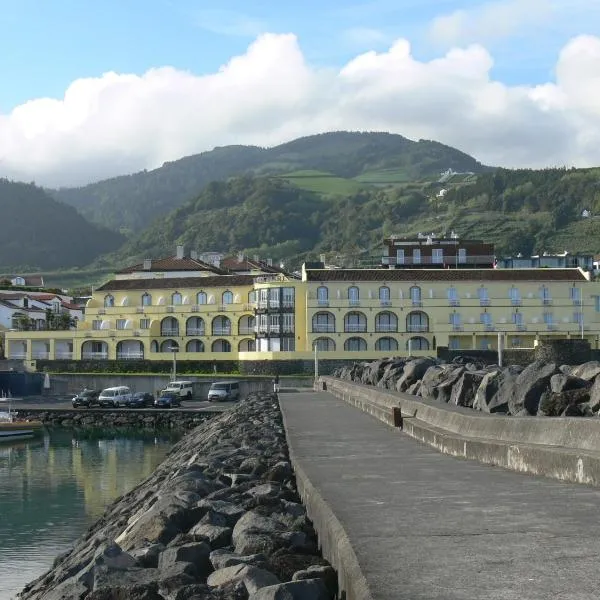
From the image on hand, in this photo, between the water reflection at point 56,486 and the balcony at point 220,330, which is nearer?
the water reflection at point 56,486

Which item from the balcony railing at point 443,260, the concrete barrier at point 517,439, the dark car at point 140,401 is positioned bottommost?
the dark car at point 140,401

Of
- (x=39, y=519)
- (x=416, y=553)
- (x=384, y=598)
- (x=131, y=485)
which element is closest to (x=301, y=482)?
(x=416, y=553)

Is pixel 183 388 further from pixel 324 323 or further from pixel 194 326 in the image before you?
pixel 324 323

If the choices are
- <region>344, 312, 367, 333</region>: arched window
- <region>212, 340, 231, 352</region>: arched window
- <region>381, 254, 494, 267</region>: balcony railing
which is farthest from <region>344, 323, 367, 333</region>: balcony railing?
<region>381, 254, 494, 267</region>: balcony railing

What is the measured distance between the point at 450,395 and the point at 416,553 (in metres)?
15.8

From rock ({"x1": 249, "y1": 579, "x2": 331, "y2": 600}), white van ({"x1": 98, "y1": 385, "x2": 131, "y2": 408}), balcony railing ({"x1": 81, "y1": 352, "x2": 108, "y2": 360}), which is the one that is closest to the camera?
rock ({"x1": 249, "y1": 579, "x2": 331, "y2": 600})

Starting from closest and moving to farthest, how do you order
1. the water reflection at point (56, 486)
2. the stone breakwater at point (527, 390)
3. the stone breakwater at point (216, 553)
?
the stone breakwater at point (216, 553) < the stone breakwater at point (527, 390) < the water reflection at point (56, 486)

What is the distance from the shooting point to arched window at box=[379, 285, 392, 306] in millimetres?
88188

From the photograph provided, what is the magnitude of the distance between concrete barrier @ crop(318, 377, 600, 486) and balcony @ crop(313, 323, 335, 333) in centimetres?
6717

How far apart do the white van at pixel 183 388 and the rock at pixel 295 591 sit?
74.9m

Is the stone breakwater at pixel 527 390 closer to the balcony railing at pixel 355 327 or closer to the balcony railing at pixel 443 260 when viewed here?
the balcony railing at pixel 355 327

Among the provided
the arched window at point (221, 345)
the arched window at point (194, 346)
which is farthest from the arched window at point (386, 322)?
the arched window at point (194, 346)

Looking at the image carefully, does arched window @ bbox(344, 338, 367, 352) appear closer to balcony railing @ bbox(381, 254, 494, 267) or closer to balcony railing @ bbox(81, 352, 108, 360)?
balcony railing @ bbox(381, 254, 494, 267)

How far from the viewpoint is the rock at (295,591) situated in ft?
21.7
